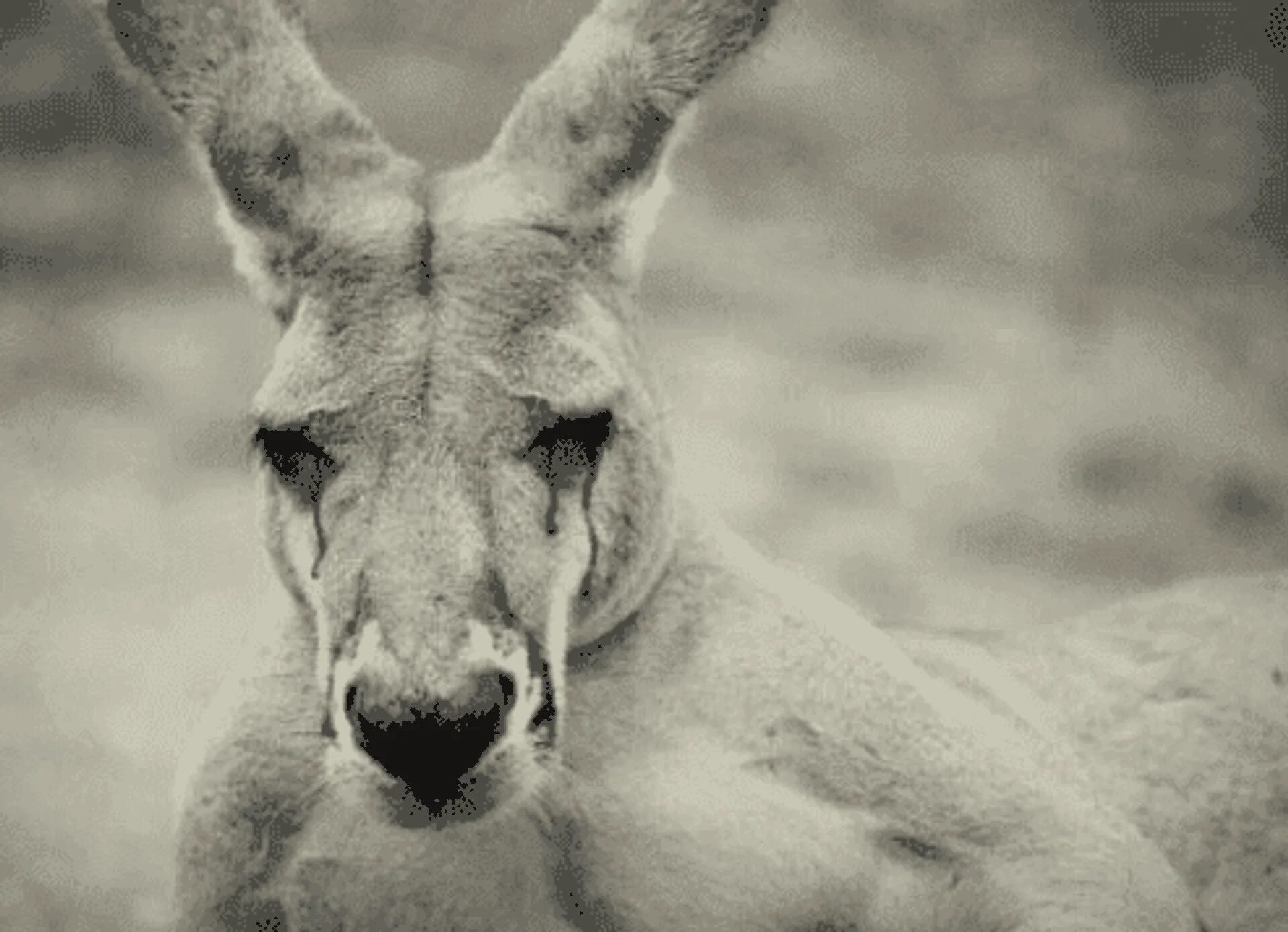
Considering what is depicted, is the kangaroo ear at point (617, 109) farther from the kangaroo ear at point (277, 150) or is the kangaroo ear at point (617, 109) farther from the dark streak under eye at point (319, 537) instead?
the dark streak under eye at point (319, 537)

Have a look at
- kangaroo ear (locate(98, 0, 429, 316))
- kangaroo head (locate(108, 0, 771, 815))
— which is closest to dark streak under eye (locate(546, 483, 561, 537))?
kangaroo head (locate(108, 0, 771, 815))

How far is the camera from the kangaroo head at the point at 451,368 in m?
2.72

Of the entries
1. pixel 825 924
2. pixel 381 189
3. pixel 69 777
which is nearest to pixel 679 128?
pixel 381 189

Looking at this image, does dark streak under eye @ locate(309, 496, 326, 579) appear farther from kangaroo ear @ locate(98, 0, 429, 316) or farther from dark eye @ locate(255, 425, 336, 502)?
kangaroo ear @ locate(98, 0, 429, 316)

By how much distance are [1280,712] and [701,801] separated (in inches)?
73.1

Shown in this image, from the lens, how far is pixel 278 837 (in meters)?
3.30

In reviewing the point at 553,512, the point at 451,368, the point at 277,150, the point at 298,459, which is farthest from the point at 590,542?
the point at 277,150

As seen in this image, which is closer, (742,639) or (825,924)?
(825,924)

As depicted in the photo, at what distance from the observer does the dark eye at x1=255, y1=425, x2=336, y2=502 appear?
2924 mm

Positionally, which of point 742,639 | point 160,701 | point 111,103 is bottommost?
point 160,701

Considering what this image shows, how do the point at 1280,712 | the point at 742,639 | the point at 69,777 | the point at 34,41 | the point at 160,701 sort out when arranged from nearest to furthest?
1. the point at 742,639
2. the point at 1280,712
3. the point at 69,777
4. the point at 160,701
5. the point at 34,41

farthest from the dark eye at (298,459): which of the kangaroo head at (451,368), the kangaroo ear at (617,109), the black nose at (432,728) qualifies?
the kangaroo ear at (617,109)

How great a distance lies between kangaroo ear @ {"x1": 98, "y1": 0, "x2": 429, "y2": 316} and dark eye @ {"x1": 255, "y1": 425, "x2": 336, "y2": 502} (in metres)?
0.27

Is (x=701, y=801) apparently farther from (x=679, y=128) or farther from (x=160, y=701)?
(x=160, y=701)
